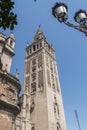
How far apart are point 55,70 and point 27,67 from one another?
29.0ft

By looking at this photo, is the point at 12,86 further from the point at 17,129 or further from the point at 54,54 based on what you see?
the point at 54,54

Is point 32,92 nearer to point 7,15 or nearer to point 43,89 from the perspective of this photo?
point 43,89

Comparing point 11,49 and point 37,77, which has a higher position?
point 37,77

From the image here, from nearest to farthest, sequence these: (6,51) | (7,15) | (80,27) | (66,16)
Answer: (7,15) < (80,27) < (66,16) < (6,51)

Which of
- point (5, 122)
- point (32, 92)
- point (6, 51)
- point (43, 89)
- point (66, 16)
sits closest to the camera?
point (66, 16)

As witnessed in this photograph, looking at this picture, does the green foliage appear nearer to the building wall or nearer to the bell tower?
the building wall

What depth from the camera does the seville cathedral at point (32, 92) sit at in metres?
19.6

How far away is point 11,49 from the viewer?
2825cm

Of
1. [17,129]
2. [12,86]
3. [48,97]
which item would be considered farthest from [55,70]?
[12,86]

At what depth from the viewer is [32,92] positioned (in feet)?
150

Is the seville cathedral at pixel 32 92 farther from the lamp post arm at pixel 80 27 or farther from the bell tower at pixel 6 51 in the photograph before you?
the lamp post arm at pixel 80 27

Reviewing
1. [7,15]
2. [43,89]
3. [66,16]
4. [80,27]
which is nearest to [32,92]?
[43,89]

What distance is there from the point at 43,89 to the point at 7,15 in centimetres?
3856

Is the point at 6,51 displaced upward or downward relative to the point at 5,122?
upward
